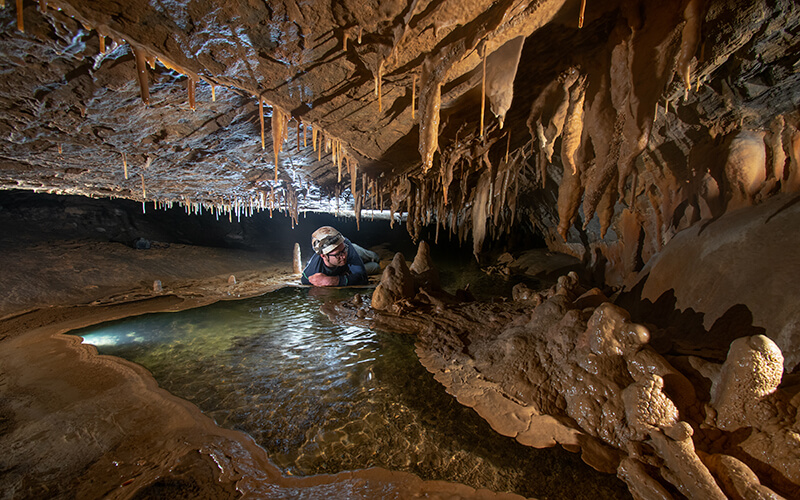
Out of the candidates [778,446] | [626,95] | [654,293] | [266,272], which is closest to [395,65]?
[626,95]

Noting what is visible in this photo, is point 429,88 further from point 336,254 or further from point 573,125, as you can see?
point 336,254

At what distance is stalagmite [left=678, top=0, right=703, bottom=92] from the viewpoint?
2496 millimetres

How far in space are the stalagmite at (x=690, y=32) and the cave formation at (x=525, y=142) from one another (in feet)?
0.05

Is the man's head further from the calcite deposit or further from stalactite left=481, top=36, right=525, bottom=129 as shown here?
stalactite left=481, top=36, right=525, bottom=129

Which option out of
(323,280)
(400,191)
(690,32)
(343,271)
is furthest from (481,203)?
(323,280)

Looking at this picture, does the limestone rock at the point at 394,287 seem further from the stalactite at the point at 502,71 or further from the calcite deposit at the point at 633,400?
the stalactite at the point at 502,71

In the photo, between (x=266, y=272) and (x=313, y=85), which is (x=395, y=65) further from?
(x=266, y=272)

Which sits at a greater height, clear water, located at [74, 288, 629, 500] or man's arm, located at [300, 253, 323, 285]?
man's arm, located at [300, 253, 323, 285]

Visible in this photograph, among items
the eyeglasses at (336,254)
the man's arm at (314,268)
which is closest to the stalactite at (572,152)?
the eyeglasses at (336,254)

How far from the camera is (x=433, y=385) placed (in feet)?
12.7

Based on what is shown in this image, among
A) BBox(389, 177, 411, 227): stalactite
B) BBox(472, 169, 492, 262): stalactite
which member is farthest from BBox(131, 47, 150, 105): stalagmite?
BBox(472, 169, 492, 262): stalactite

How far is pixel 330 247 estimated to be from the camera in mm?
10906

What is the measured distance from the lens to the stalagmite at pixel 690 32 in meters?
2.50

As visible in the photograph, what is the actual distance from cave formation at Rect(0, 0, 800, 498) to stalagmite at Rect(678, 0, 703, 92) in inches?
0.6
